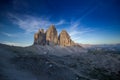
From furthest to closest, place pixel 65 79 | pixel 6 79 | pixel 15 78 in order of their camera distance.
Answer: pixel 65 79 < pixel 15 78 < pixel 6 79

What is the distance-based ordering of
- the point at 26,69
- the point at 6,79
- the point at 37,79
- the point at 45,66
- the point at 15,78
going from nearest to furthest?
the point at 6,79, the point at 15,78, the point at 37,79, the point at 26,69, the point at 45,66

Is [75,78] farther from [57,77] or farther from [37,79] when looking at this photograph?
[37,79]

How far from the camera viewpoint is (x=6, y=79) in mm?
19094

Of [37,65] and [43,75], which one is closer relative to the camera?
[43,75]

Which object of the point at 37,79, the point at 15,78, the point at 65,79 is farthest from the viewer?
the point at 65,79

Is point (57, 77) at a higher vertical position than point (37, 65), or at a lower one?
lower

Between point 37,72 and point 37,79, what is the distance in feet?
11.9

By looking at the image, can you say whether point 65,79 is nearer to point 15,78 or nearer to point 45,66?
point 45,66

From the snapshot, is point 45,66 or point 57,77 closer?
point 57,77

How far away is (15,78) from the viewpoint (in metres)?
20.4

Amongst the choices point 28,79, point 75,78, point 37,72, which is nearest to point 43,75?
point 37,72

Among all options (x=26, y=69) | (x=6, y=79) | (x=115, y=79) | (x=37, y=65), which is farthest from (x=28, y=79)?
(x=115, y=79)

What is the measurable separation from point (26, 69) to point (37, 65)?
3712mm

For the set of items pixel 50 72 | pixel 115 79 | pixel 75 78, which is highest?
pixel 50 72
